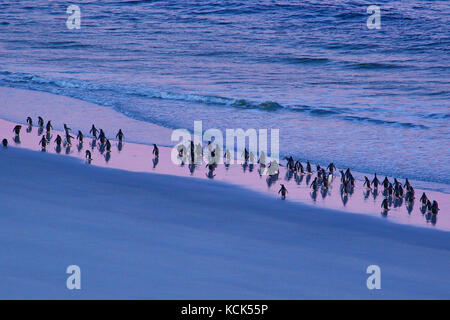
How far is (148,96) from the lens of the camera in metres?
16.8

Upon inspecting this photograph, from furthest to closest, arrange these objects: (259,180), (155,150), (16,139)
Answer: (16,139)
(155,150)
(259,180)

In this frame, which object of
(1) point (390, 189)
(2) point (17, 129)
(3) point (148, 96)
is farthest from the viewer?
(3) point (148, 96)

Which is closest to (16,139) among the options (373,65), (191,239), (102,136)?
(102,136)

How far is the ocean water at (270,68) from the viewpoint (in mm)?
13195

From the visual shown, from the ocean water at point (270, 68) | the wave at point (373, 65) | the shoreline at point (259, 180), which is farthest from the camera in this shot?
the wave at point (373, 65)

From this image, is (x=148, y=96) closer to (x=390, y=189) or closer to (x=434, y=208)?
(x=390, y=189)

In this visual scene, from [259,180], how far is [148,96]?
7.44 m

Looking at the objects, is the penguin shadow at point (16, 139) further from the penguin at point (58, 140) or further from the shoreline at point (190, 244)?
the shoreline at point (190, 244)

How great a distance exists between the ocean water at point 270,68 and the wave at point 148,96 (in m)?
0.04

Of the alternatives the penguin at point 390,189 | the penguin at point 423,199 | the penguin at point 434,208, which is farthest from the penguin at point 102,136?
the penguin at point 434,208

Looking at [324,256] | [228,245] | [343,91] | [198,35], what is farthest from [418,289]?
[198,35]

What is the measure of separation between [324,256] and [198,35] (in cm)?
2216

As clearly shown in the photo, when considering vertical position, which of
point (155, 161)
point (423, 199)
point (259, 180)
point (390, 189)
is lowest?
point (423, 199)

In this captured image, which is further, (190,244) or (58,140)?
(58,140)
